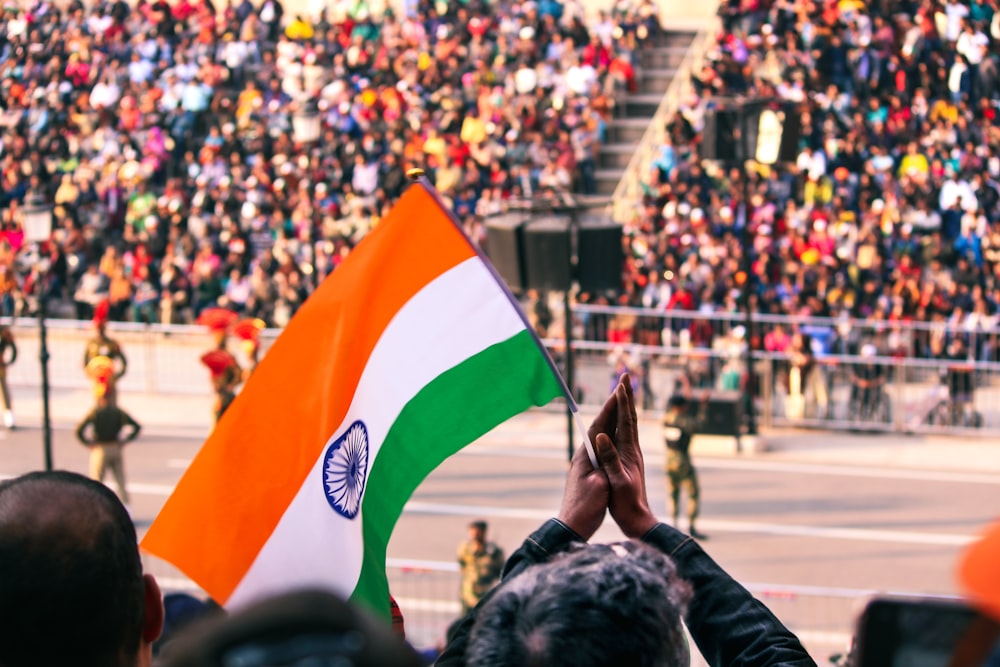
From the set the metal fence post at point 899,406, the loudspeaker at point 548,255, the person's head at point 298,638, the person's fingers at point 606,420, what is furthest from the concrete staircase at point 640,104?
the person's head at point 298,638

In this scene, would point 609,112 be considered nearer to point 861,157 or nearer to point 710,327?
point 861,157

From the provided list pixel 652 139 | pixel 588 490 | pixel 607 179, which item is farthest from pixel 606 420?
→ pixel 607 179

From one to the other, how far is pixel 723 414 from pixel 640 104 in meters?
11.1

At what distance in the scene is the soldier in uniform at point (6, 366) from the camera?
19.2 meters

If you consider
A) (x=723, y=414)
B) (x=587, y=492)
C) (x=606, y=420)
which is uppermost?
(x=606, y=420)

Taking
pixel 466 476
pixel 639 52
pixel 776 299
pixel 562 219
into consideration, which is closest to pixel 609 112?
pixel 639 52

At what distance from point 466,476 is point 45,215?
5.39 meters

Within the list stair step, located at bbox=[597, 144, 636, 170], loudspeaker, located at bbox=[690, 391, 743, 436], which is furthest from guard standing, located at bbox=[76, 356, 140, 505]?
stair step, located at bbox=[597, 144, 636, 170]

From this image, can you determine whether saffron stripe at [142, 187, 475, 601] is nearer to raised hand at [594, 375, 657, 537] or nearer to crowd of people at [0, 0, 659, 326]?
raised hand at [594, 375, 657, 537]

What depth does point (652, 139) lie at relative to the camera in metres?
26.4

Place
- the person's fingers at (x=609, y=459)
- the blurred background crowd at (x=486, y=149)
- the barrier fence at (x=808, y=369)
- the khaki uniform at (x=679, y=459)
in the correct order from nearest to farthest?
the person's fingers at (x=609, y=459), the khaki uniform at (x=679, y=459), the barrier fence at (x=808, y=369), the blurred background crowd at (x=486, y=149)

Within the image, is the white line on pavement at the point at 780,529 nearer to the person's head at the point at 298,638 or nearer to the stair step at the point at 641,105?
the stair step at the point at 641,105

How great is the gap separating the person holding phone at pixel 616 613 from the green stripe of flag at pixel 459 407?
1.60 metres

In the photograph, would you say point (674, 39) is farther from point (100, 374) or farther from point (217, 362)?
point (100, 374)
